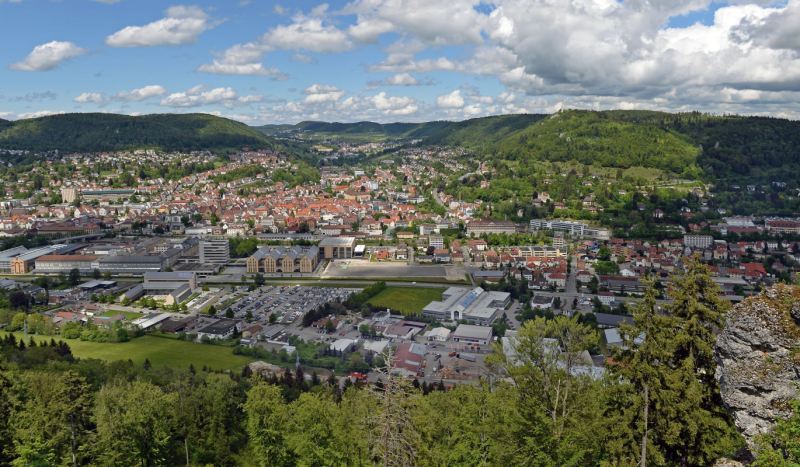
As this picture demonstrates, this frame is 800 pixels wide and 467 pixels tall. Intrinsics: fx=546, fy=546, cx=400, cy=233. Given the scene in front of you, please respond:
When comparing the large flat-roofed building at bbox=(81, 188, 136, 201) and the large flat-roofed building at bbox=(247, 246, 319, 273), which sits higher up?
the large flat-roofed building at bbox=(81, 188, 136, 201)

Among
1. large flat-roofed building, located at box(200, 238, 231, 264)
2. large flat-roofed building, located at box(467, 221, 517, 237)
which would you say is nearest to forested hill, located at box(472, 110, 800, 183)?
large flat-roofed building, located at box(467, 221, 517, 237)

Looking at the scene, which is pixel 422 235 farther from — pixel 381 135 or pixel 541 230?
pixel 381 135

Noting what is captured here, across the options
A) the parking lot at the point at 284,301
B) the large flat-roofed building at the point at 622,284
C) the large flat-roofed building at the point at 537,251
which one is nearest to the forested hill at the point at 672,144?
the large flat-roofed building at the point at 537,251

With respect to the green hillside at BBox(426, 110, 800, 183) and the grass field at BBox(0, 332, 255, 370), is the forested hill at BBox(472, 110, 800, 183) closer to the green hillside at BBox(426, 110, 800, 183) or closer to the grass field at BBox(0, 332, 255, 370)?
the green hillside at BBox(426, 110, 800, 183)

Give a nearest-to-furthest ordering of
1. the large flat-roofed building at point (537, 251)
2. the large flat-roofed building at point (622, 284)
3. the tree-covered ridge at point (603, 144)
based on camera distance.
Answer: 1. the large flat-roofed building at point (622, 284)
2. the large flat-roofed building at point (537, 251)
3. the tree-covered ridge at point (603, 144)

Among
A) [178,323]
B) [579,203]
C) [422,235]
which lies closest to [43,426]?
[178,323]

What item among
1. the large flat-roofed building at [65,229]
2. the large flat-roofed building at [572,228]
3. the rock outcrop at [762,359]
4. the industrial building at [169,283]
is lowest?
the industrial building at [169,283]

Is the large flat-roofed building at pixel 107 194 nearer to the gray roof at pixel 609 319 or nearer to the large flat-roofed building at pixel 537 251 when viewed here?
the large flat-roofed building at pixel 537 251

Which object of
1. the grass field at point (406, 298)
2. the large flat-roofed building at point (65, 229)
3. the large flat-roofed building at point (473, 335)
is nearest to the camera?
the large flat-roofed building at point (473, 335)
